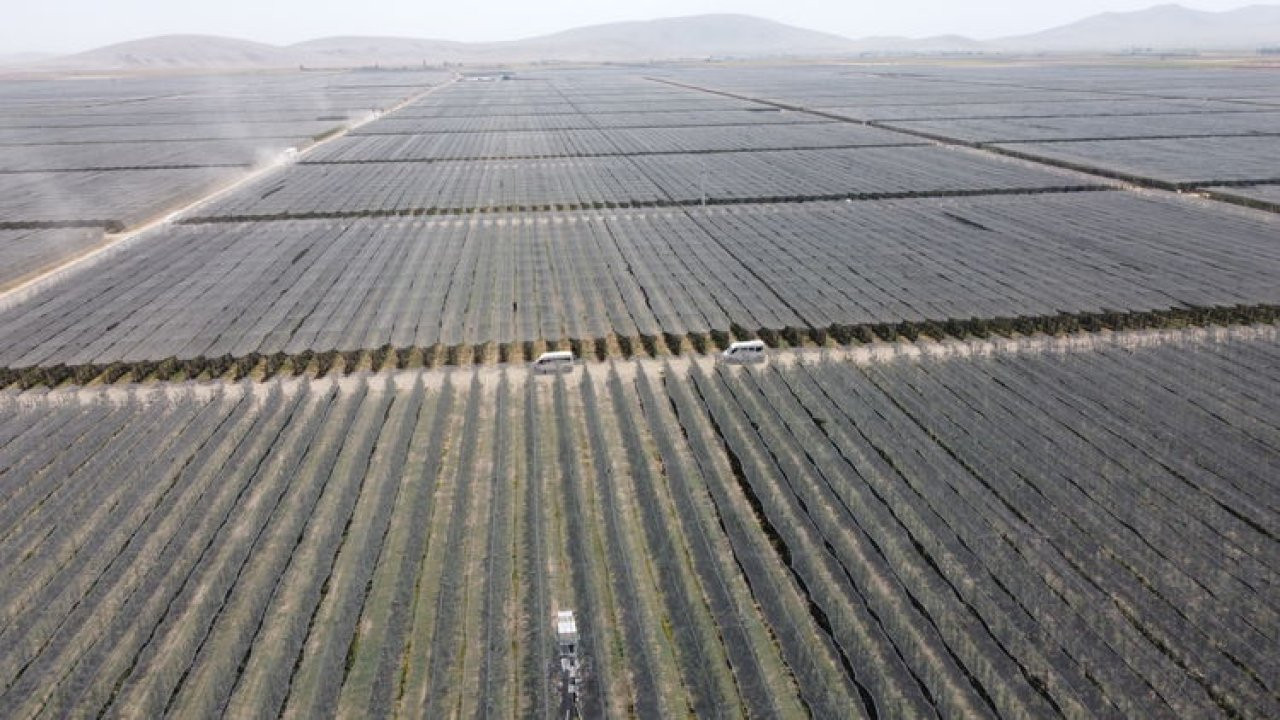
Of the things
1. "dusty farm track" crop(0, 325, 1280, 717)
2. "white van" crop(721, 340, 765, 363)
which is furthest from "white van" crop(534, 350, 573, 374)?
"white van" crop(721, 340, 765, 363)

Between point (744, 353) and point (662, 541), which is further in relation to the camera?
point (744, 353)

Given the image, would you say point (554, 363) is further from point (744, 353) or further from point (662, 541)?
point (662, 541)

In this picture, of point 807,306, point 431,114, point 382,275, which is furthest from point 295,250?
point 431,114

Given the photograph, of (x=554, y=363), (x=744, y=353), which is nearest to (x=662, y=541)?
(x=554, y=363)

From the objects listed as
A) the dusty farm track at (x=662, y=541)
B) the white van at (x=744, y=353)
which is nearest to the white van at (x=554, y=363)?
the dusty farm track at (x=662, y=541)

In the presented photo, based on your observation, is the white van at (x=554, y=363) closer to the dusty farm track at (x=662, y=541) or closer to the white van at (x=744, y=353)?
the dusty farm track at (x=662, y=541)

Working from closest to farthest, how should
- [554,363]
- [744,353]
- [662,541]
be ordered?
[662,541]
[554,363]
[744,353]
